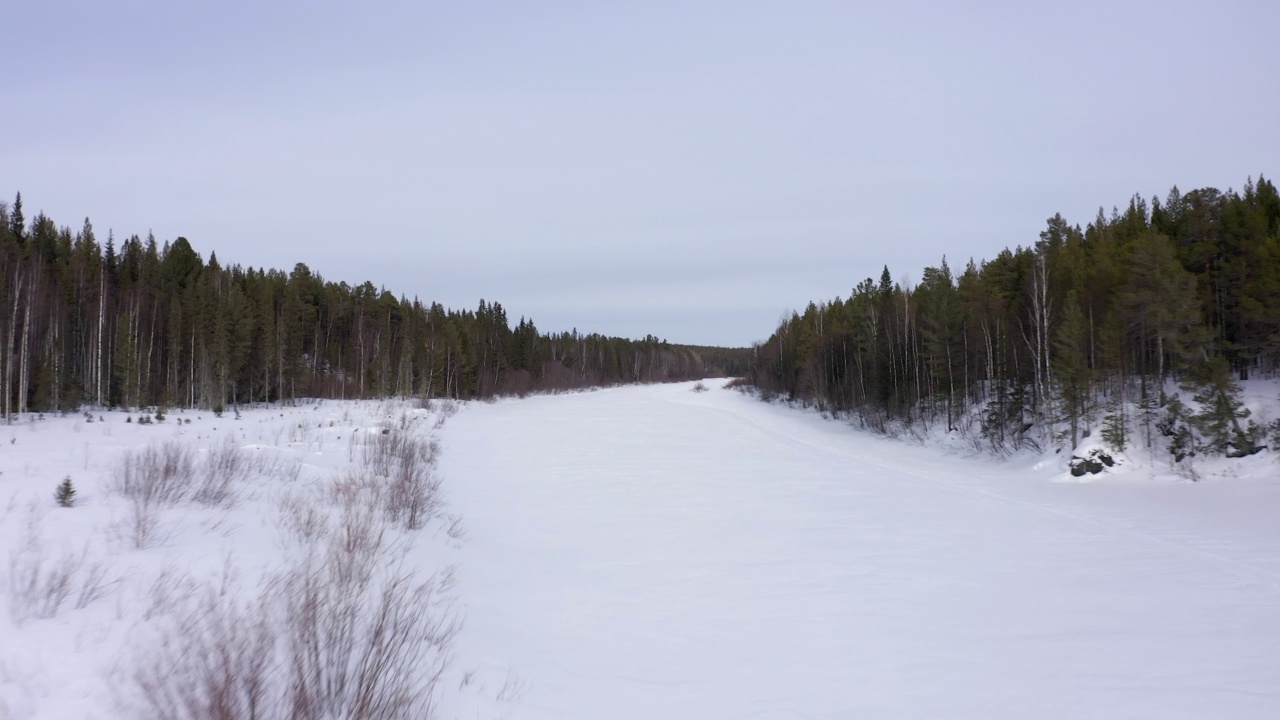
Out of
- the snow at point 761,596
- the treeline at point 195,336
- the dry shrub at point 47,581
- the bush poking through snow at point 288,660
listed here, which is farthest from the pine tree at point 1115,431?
the treeline at point 195,336

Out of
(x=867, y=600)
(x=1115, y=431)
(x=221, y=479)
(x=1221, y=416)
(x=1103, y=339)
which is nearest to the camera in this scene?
(x=867, y=600)

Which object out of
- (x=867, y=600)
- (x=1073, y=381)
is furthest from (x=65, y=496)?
(x=1073, y=381)

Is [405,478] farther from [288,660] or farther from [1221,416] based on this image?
[1221,416]

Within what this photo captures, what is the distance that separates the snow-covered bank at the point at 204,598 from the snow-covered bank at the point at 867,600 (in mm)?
799

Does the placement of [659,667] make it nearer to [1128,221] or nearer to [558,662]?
[558,662]

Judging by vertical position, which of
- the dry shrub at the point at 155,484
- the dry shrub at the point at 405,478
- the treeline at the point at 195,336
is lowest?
the dry shrub at the point at 405,478

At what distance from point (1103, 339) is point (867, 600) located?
20518 mm

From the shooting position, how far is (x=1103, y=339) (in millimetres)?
21625

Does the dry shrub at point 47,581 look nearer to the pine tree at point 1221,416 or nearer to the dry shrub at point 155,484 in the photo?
the dry shrub at point 155,484

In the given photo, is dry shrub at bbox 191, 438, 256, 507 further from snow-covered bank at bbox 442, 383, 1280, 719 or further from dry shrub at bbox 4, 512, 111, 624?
snow-covered bank at bbox 442, 383, 1280, 719

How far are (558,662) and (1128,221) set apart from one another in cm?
4434

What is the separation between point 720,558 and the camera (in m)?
8.74

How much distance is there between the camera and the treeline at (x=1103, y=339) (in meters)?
19.5

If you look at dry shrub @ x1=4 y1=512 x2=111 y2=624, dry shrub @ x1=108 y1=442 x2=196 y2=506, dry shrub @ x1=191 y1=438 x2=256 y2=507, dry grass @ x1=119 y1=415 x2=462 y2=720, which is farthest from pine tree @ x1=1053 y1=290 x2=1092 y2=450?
dry shrub @ x1=4 y1=512 x2=111 y2=624
